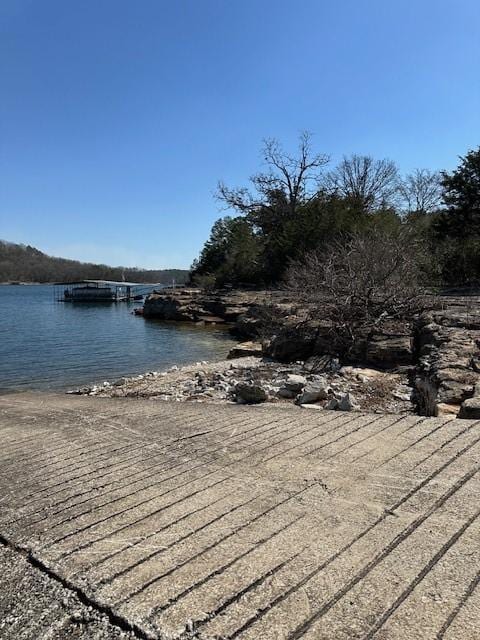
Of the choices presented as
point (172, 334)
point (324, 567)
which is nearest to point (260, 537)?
point (324, 567)

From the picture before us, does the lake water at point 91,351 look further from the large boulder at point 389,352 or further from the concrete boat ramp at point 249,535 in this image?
the concrete boat ramp at point 249,535

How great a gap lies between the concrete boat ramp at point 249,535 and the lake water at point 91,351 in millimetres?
9674

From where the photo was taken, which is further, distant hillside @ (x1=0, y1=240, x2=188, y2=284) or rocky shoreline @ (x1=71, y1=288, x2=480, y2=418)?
distant hillside @ (x1=0, y1=240, x2=188, y2=284)

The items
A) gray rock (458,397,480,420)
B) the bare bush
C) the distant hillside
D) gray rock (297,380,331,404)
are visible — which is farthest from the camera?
the distant hillside

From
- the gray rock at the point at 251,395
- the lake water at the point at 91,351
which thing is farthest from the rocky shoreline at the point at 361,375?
the lake water at the point at 91,351

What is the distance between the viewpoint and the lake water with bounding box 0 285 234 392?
14.5m

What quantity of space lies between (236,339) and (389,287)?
1054 centimetres

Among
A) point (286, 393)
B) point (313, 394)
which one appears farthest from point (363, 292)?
point (313, 394)

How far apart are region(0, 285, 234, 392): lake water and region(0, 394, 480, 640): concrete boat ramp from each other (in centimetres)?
967

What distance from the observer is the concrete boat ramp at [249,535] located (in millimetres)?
2152

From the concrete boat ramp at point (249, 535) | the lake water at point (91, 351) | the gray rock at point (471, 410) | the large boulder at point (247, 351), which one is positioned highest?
the gray rock at point (471, 410)

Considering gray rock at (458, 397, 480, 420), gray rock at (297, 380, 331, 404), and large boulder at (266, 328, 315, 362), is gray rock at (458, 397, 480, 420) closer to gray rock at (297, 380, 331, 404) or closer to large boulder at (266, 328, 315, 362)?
gray rock at (297, 380, 331, 404)

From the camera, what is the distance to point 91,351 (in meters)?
19.4

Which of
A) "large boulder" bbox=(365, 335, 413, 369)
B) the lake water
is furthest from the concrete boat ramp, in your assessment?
the lake water
